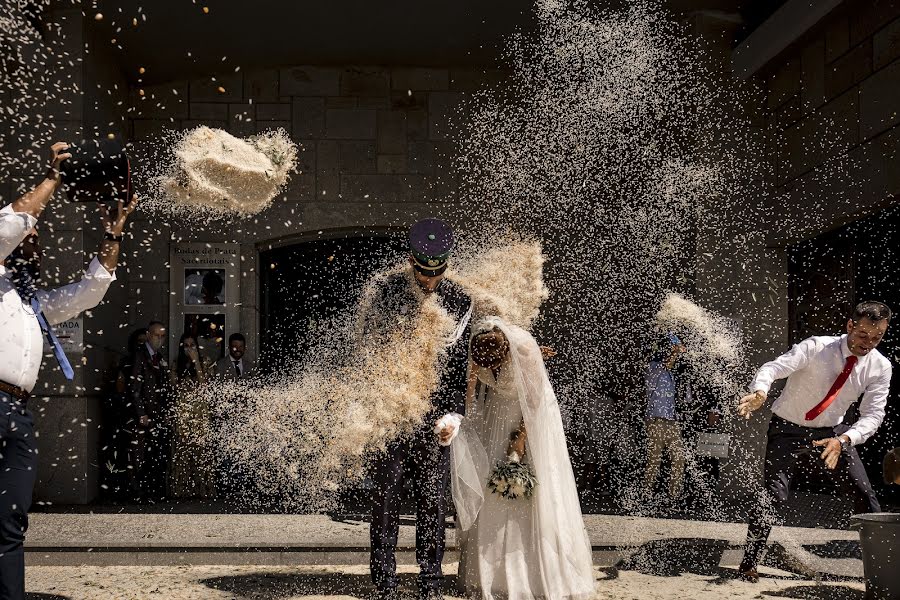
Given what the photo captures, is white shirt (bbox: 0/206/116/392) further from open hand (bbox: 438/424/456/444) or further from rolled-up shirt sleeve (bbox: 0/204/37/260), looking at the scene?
open hand (bbox: 438/424/456/444)

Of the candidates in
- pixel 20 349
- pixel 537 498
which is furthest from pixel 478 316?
pixel 20 349

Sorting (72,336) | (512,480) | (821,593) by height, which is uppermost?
(72,336)

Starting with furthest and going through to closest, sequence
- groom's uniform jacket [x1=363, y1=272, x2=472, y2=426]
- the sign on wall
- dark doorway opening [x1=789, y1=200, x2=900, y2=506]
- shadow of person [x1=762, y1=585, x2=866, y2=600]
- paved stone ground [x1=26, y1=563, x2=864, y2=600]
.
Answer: the sign on wall → dark doorway opening [x1=789, y1=200, x2=900, y2=506] → shadow of person [x1=762, y1=585, x2=866, y2=600] → paved stone ground [x1=26, y1=563, x2=864, y2=600] → groom's uniform jacket [x1=363, y1=272, x2=472, y2=426]

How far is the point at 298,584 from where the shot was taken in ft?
18.4

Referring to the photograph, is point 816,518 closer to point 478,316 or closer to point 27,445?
point 478,316

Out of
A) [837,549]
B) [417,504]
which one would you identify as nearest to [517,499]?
[417,504]

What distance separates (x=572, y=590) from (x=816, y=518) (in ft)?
13.3

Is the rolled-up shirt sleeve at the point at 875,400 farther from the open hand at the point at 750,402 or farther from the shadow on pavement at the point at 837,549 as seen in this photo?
the shadow on pavement at the point at 837,549

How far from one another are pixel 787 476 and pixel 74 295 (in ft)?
14.0

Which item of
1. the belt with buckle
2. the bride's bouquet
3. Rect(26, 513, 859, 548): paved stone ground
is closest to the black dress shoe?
Rect(26, 513, 859, 548): paved stone ground

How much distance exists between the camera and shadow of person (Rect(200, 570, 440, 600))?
5.35 m

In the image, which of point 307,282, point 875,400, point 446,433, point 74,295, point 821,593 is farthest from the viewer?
point 307,282

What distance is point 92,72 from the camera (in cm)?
958

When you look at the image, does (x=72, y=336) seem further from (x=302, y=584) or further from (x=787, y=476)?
(x=787, y=476)
